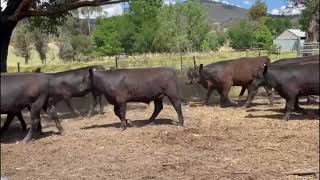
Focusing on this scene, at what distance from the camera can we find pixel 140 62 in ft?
125

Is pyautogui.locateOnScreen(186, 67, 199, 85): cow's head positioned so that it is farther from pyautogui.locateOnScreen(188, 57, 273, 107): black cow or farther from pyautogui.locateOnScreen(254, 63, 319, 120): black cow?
pyautogui.locateOnScreen(254, 63, 319, 120): black cow

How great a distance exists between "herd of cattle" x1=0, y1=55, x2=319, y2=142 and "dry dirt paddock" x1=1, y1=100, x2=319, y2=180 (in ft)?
1.43

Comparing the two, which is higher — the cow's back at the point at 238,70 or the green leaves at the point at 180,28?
the green leaves at the point at 180,28

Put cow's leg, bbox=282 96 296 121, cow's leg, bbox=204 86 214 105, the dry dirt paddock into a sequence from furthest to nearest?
cow's leg, bbox=204 86 214 105 < cow's leg, bbox=282 96 296 121 < the dry dirt paddock

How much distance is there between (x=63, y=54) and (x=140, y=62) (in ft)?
57.6

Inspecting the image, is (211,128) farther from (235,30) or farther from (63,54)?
(235,30)

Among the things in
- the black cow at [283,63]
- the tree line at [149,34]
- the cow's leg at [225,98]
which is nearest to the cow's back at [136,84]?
the black cow at [283,63]

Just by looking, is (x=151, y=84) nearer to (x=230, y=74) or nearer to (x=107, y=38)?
(x=230, y=74)

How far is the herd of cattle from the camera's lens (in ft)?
25.2

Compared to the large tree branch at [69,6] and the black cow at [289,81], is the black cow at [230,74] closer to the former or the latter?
the large tree branch at [69,6]

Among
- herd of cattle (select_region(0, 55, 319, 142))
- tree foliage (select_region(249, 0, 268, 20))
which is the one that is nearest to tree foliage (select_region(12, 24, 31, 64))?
herd of cattle (select_region(0, 55, 319, 142))

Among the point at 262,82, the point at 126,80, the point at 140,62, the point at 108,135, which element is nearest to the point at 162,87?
the point at 126,80

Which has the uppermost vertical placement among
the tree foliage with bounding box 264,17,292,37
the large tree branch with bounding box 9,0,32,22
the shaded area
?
the tree foliage with bounding box 264,17,292,37

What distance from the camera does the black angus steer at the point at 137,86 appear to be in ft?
33.5
